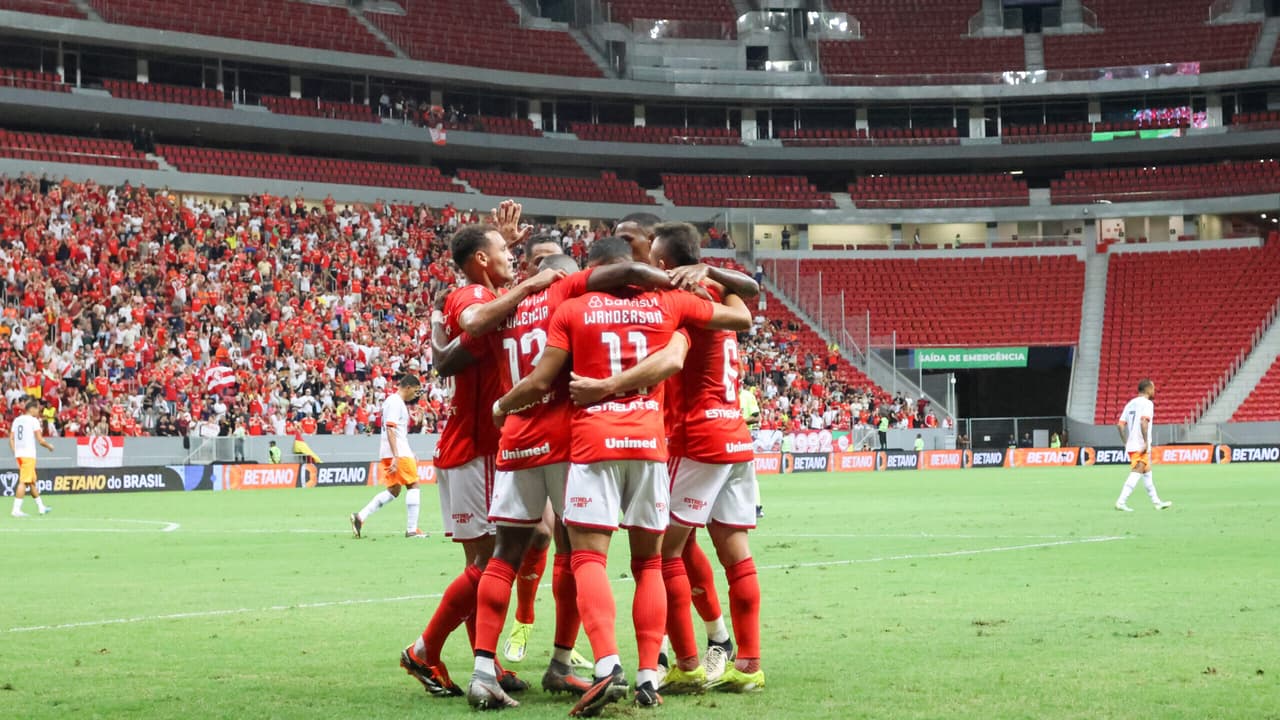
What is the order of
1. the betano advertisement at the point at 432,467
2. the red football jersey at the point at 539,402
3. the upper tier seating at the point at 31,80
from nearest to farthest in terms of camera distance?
the red football jersey at the point at 539,402, the betano advertisement at the point at 432,467, the upper tier seating at the point at 31,80

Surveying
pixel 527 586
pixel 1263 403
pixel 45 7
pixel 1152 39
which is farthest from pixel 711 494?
pixel 1152 39

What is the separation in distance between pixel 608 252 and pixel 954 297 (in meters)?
59.1

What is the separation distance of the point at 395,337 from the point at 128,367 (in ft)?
32.9

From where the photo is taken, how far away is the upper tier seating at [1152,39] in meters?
72.3

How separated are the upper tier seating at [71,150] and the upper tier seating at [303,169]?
166 centimetres

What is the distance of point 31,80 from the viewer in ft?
176

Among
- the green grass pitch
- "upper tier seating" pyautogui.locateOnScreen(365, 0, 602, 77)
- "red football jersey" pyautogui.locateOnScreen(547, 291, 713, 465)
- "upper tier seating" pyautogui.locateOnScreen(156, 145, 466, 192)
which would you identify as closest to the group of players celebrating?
"red football jersey" pyautogui.locateOnScreen(547, 291, 713, 465)

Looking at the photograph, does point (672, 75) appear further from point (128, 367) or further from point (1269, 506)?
point (1269, 506)

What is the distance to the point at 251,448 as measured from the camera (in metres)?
41.1

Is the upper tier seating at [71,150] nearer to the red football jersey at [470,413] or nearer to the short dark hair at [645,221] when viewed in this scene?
the red football jersey at [470,413]

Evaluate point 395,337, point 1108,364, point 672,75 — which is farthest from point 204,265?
point 1108,364

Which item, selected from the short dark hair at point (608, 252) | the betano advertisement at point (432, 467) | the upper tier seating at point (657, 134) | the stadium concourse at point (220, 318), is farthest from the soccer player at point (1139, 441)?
the upper tier seating at point (657, 134)

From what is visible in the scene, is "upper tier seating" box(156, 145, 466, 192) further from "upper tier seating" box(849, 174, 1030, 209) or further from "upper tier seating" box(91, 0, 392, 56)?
"upper tier seating" box(849, 174, 1030, 209)

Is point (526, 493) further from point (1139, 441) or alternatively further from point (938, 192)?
point (938, 192)
